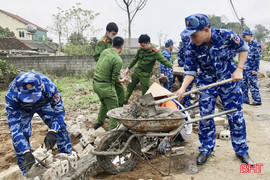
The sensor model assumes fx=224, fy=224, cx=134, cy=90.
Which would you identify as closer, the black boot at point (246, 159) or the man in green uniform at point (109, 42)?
the black boot at point (246, 159)

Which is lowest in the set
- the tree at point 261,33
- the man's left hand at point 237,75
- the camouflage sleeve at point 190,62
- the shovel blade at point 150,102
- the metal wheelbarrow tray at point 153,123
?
the metal wheelbarrow tray at point 153,123

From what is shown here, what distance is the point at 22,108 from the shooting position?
3049 millimetres

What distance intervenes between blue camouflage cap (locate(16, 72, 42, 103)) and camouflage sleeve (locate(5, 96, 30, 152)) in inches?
12.4

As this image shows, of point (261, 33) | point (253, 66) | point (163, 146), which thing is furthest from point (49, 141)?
point (261, 33)

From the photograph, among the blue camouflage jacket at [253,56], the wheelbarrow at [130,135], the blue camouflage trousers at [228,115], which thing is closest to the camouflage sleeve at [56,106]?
the wheelbarrow at [130,135]

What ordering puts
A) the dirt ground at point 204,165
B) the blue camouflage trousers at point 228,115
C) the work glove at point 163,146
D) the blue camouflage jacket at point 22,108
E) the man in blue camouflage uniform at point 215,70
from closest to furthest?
the blue camouflage jacket at point 22,108
the man in blue camouflage uniform at point 215,70
the dirt ground at point 204,165
the blue camouflage trousers at point 228,115
the work glove at point 163,146

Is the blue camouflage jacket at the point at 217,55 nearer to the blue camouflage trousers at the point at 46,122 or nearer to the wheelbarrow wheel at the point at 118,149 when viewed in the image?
the wheelbarrow wheel at the point at 118,149

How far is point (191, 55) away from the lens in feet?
10.6

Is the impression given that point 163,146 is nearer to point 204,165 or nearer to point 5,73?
point 204,165

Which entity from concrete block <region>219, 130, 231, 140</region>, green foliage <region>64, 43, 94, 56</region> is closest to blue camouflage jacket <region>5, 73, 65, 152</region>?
concrete block <region>219, 130, 231, 140</region>

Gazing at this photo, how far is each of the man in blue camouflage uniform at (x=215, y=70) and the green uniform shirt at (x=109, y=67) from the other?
4.63 ft

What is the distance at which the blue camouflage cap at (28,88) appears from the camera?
2.58 m

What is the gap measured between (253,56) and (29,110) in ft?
22.0

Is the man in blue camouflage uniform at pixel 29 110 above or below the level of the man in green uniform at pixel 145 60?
below
